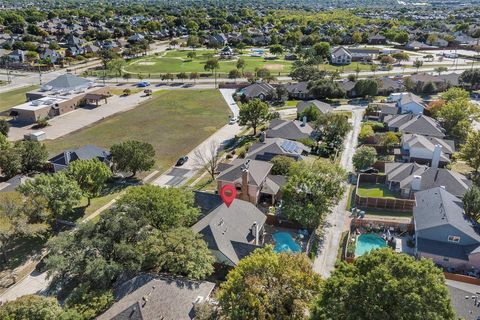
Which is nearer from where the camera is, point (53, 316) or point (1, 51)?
point (53, 316)

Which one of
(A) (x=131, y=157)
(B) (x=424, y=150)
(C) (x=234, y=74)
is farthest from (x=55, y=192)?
(C) (x=234, y=74)

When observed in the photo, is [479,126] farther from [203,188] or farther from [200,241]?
[200,241]

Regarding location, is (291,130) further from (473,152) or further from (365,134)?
(473,152)

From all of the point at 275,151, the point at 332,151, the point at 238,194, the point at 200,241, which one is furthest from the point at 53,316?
the point at 332,151

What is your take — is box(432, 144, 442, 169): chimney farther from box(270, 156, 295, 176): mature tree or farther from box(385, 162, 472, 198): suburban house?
box(270, 156, 295, 176): mature tree

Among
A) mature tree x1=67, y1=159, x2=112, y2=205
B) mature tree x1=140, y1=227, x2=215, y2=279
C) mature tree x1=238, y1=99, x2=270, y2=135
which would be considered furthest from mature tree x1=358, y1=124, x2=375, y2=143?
mature tree x1=140, y1=227, x2=215, y2=279

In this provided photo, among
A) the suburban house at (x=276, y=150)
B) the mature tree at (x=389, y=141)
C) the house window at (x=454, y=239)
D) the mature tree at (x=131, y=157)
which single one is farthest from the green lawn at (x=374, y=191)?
the mature tree at (x=131, y=157)
